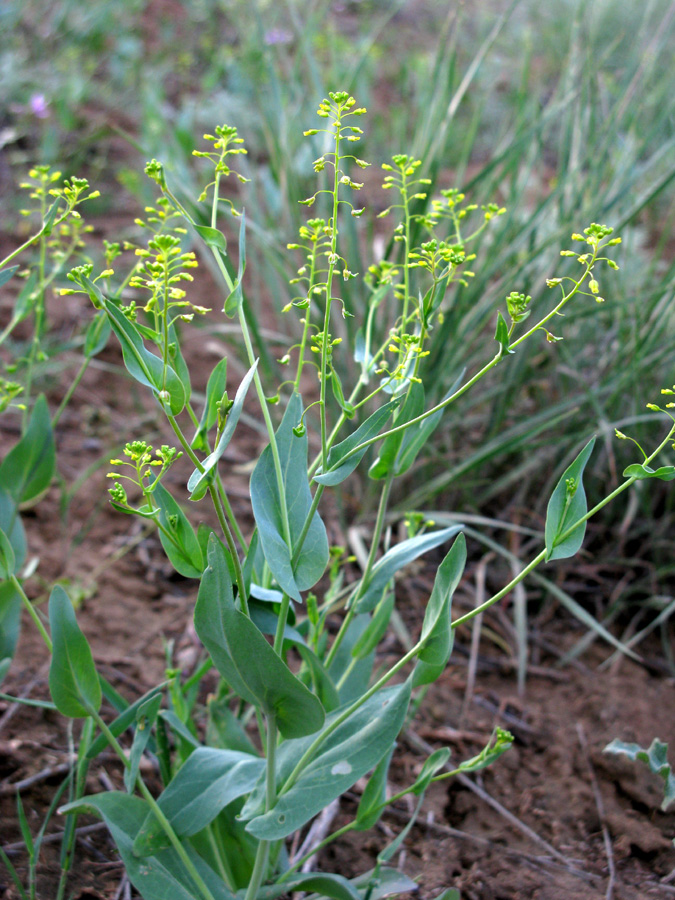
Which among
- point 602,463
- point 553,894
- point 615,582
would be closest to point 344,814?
point 553,894

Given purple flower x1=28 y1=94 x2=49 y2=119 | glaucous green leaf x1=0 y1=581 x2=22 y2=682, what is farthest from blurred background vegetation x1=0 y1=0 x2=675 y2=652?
glaucous green leaf x1=0 y1=581 x2=22 y2=682

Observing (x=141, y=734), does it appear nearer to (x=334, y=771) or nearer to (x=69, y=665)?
(x=69, y=665)

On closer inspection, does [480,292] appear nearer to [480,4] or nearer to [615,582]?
[615,582]

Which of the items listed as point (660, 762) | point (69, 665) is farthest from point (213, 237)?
Answer: point (660, 762)

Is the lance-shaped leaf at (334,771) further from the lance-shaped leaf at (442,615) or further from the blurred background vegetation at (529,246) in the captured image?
the blurred background vegetation at (529,246)

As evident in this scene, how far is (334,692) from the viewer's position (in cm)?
100

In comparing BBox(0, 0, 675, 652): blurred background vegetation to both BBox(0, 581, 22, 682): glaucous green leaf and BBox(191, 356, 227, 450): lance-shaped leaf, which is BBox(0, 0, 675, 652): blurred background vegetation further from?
BBox(0, 581, 22, 682): glaucous green leaf

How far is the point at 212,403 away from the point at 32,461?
1.76 feet

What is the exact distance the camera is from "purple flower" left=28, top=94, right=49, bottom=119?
3219mm

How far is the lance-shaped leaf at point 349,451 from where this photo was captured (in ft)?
2.66

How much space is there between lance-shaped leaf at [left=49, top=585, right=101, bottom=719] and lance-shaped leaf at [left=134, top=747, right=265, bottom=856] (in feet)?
0.49

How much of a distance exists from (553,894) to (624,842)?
0.68ft

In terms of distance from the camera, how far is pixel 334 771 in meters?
0.88

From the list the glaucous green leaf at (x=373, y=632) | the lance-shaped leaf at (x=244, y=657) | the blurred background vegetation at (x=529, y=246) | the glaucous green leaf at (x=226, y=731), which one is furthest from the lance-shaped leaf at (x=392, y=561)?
the blurred background vegetation at (x=529, y=246)
